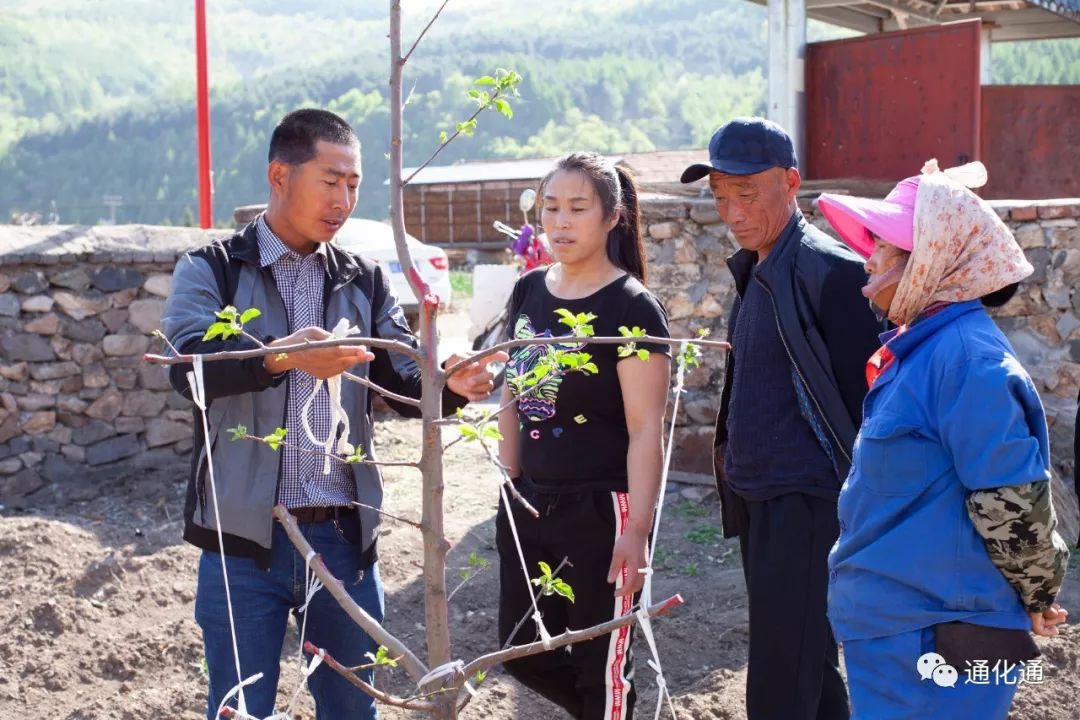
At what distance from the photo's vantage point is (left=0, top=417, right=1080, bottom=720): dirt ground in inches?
157

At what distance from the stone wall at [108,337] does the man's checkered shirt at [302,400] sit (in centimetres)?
364

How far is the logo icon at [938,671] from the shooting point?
2.07 metres

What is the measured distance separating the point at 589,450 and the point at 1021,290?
3704mm

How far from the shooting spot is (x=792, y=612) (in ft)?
8.95

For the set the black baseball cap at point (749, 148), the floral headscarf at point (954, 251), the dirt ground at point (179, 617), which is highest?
the black baseball cap at point (749, 148)

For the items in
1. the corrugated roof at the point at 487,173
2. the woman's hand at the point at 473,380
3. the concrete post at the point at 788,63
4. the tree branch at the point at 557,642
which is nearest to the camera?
the tree branch at the point at 557,642

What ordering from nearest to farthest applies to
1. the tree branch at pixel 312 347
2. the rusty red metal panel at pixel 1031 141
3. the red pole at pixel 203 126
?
the tree branch at pixel 312 347
the rusty red metal panel at pixel 1031 141
the red pole at pixel 203 126

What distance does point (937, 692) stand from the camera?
2.07 meters

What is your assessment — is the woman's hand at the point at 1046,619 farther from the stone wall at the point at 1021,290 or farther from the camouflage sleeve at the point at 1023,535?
the stone wall at the point at 1021,290

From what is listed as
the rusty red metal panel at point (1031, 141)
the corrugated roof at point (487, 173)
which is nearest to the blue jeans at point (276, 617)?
the rusty red metal panel at point (1031, 141)

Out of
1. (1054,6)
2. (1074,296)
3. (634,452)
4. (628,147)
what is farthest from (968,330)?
(628,147)

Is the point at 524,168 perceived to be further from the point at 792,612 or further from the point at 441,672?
the point at 441,672

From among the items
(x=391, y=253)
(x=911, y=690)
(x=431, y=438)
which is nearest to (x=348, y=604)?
(x=431, y=438)

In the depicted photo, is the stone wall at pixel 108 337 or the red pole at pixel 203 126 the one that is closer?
the stone wall at pixel 108 337
